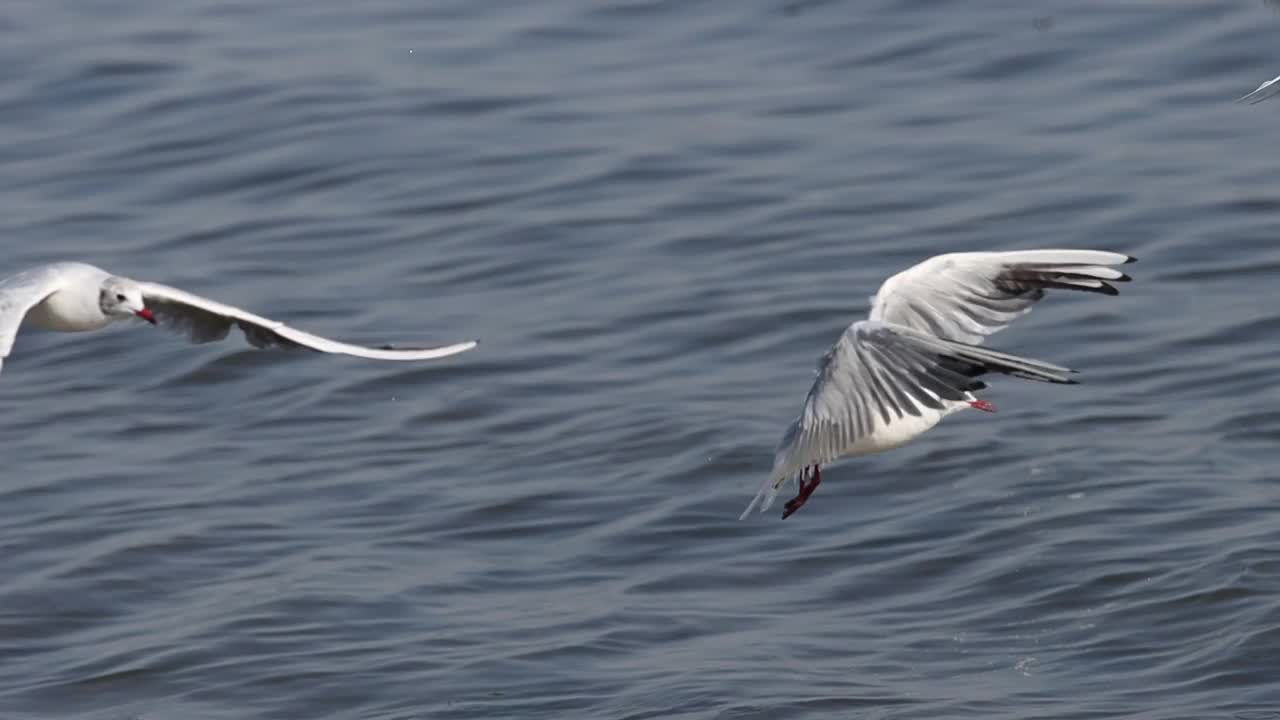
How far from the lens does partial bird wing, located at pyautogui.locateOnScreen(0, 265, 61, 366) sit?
6.86 m

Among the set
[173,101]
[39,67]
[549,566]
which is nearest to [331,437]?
[549,566]

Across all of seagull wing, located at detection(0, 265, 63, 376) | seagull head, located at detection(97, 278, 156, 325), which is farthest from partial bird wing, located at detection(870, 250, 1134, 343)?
seagull wing, located at detection(0, 265, 63, 376)

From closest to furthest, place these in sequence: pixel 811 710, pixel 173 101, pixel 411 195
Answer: pixel 811 710 → pixel 411 195 → pixel 173 101

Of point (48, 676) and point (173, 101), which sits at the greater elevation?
point (173, 101)

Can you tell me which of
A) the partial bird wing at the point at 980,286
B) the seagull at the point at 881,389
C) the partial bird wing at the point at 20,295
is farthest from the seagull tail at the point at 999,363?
the partial bird wing at the point at 20,295

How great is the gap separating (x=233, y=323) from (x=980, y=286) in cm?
246

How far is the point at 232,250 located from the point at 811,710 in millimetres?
6154

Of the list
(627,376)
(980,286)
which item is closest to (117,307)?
(980,286)

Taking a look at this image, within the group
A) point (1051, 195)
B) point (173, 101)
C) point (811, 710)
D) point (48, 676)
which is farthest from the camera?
point (173, 101)

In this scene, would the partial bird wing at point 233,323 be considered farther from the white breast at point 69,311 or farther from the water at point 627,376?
the water at point 627,376

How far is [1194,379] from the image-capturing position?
10.8m

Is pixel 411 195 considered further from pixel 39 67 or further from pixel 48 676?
pixel 48 676

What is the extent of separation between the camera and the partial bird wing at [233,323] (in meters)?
7.16

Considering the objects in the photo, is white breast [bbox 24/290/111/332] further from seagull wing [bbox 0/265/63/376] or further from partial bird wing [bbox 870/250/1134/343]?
partial bird wing [bbox 870/250/1134/343]
